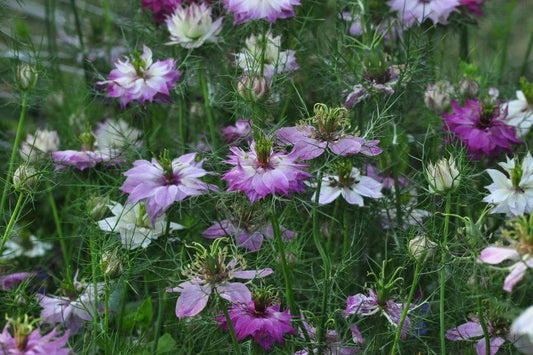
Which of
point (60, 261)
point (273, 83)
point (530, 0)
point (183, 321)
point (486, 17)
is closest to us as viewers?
point (183, 321)

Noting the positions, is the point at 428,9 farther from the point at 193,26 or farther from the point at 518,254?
the point at 518,254

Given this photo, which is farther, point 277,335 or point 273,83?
point 273,83

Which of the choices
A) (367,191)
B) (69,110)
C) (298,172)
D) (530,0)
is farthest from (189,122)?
(530,0)

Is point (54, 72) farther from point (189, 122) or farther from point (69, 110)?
point (189, 122)

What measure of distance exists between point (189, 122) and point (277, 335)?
2.52 ft

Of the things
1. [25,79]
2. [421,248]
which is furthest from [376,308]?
[25,79]

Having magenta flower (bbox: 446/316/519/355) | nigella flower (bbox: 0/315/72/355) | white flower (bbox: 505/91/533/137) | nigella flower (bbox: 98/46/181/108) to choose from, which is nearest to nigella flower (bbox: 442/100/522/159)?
white flower (bbox: 505/91/533/137)

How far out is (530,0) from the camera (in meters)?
3.25

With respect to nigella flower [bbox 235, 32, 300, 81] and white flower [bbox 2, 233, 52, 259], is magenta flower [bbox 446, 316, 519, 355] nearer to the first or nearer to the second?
nigella flower [bbox 235, 32, 300, 81]

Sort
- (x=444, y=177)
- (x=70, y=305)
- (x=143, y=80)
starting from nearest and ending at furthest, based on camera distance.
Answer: (x=444, y=177), (x=70, y=305), (x=143, y=80)

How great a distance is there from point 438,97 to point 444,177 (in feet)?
1.41

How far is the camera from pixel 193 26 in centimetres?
123

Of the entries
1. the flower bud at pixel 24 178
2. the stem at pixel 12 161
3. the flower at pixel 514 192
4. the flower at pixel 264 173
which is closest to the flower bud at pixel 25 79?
the stem at pixel 12 161

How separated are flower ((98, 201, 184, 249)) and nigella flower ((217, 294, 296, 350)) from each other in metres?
0.17
